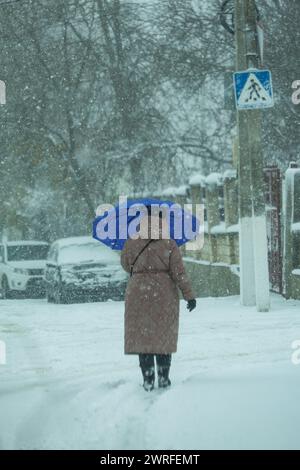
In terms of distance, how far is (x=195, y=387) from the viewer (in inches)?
333

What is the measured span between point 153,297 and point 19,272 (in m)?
17.2

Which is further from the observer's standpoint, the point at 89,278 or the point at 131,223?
the point at 89,278

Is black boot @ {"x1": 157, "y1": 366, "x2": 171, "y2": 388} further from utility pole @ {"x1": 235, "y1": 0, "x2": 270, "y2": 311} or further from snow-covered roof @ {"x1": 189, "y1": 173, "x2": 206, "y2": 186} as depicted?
snow-covered roof @ {"x1": 189, "y1": 173, "x2": 206, "y2": 186}

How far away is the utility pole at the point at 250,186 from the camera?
48.5 ft

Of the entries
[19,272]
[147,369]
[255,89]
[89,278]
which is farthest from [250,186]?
[19,272]

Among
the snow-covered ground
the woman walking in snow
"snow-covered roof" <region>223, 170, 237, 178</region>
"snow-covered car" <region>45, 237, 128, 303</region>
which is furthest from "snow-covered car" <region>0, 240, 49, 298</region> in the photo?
the woman walking in snow

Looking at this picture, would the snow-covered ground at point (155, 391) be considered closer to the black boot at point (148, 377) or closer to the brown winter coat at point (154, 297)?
the black boot at point (148, 377)

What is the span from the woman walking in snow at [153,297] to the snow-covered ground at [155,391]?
13.6 inches

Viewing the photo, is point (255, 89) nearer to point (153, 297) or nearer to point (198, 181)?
point (153, 297)

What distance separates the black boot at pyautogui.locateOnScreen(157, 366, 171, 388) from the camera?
855 centimetres

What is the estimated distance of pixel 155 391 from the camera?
28.0 feet
